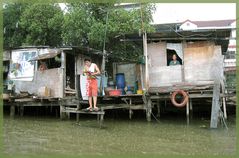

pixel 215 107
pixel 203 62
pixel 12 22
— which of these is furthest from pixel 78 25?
pixel 215 107

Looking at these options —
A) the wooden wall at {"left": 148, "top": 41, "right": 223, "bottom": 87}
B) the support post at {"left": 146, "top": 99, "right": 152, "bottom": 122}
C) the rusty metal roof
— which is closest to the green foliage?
the rusty metal roof

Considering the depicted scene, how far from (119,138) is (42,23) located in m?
13.4

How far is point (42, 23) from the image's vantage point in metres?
21.8

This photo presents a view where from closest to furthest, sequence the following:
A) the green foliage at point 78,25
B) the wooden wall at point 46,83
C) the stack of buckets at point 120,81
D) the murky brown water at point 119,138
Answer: the murky brown water at point 119,138 → the wooden wall at point 46,83 → the stack of buckets at point 120,81 → the green foliage at point 78,25

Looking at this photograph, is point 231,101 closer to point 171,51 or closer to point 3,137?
point 171,51

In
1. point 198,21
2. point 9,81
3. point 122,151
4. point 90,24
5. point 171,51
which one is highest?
point 198,21

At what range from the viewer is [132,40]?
1459 centimetres

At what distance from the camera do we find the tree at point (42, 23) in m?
21.3

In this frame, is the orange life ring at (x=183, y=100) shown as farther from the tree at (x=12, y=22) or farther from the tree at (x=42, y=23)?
the tree at (x=12, y=22)

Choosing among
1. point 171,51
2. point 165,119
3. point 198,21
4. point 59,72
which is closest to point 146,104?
point 165,119

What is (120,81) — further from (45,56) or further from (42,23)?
(42,23)

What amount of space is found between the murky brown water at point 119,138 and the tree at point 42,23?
9.03m

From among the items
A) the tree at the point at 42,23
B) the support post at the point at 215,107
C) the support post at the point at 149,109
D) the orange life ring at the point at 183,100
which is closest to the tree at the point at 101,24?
the tree at the point at 42,23

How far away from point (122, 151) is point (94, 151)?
632 millimetres
